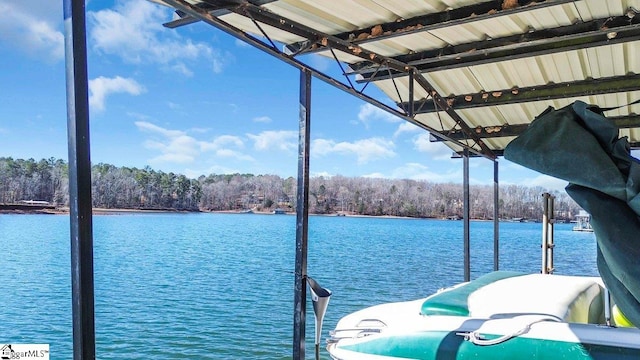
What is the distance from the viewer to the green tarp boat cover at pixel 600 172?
907 millimetres

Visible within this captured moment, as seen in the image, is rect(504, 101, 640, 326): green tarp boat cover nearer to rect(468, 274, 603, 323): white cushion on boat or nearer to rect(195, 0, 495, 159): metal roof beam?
rect(468, 274, 603, 323): white cushion on boat

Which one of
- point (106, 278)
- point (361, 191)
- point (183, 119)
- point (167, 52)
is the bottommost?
point (106, 278)

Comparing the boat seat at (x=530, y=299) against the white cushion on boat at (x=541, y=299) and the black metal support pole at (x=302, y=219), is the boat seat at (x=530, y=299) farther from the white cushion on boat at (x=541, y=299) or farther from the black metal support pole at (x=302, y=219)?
the black metal support pole at (x=302, y=219)


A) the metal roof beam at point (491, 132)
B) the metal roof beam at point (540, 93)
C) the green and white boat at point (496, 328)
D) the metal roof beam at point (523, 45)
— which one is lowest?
the green and white boat at point (496, 328)

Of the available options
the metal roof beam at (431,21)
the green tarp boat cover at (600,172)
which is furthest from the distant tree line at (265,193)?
the green tarp boat cover at (600,172)

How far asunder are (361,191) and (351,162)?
52.3ft

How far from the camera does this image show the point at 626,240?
0.90 metres

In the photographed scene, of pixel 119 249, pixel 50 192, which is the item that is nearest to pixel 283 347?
pixel 50 192

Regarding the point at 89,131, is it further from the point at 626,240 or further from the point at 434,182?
the point at 434,182

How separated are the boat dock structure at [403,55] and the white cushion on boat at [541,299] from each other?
9cm

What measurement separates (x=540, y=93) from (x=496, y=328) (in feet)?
7.95

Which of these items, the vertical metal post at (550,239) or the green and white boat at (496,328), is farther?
the vertical metal post at (550,239)

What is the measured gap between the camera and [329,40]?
2967 mm

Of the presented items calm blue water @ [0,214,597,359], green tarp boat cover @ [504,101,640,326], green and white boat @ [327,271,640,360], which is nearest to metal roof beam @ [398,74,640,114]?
green and white boat @ [327,271,640,360]
